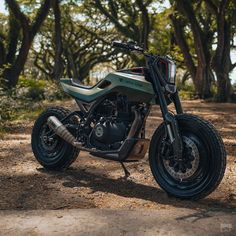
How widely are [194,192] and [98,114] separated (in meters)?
1.57

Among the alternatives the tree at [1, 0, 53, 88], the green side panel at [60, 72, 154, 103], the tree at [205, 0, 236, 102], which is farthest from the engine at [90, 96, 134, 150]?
the tree at [205, 0, 236, 102]

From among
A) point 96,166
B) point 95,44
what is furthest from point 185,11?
point 95,44

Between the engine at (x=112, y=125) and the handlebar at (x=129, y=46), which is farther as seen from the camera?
the engine at (x=112, y=125)

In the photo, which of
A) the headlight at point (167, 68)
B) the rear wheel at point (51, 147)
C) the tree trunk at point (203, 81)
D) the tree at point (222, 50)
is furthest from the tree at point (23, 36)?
the headlight at point (167, 68)

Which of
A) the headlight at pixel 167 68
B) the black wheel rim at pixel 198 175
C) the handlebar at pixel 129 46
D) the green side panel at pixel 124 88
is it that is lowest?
the black wheel rim at pixel 198 175

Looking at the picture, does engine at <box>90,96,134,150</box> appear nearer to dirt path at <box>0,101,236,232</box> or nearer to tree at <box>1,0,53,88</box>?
dirt path at <box>0,101,236,232</box>

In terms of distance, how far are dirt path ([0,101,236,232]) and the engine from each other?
484 mm

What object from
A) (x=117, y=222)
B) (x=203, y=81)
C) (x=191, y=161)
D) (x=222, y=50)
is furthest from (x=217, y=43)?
(x=117, y=222)

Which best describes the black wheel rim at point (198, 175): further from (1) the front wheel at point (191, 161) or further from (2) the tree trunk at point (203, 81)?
(2) the tree trunk at point (203, 81)

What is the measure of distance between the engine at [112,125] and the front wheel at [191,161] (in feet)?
1.40

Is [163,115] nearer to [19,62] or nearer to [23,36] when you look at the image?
[19,62]

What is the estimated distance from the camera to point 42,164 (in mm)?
6023

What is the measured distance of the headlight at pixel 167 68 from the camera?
15.7 ft

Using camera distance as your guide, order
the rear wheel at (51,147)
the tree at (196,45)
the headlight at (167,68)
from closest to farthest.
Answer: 1. the headlight at (167,68)
2. the rear wheel at (51,147)
3. the tree at (196,45)
